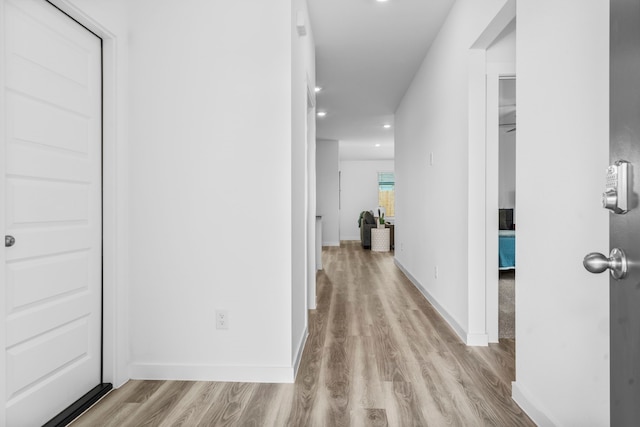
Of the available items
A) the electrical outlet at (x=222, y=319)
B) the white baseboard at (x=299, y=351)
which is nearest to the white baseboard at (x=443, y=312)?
the white baseboard at (x=299, y=351)

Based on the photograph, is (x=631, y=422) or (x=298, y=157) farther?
(x=298, y=157)

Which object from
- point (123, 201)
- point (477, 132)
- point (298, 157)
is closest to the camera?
point (123, 201)

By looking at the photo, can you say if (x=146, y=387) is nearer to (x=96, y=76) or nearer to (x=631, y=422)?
(x=96, y=76)

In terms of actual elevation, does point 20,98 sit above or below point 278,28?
below

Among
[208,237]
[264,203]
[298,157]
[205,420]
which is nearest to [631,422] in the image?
[205,420]

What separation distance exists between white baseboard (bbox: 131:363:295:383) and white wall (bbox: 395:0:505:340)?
1.40 meters

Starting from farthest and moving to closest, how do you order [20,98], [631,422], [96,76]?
1. [96,76]
2. [20,98]
3. [631,422]

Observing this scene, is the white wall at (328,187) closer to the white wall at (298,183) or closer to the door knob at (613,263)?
the white wall at (298,183)

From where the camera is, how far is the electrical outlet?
7.54ft

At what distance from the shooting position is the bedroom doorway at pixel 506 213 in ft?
11.6

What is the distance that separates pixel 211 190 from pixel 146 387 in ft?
3.63

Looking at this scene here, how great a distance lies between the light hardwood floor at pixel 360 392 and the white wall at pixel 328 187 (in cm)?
654

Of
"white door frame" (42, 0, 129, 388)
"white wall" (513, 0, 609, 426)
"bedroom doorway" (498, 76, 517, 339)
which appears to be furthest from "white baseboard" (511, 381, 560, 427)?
"white door frame" (42, 0, 129, 388)

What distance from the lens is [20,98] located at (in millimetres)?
1643
